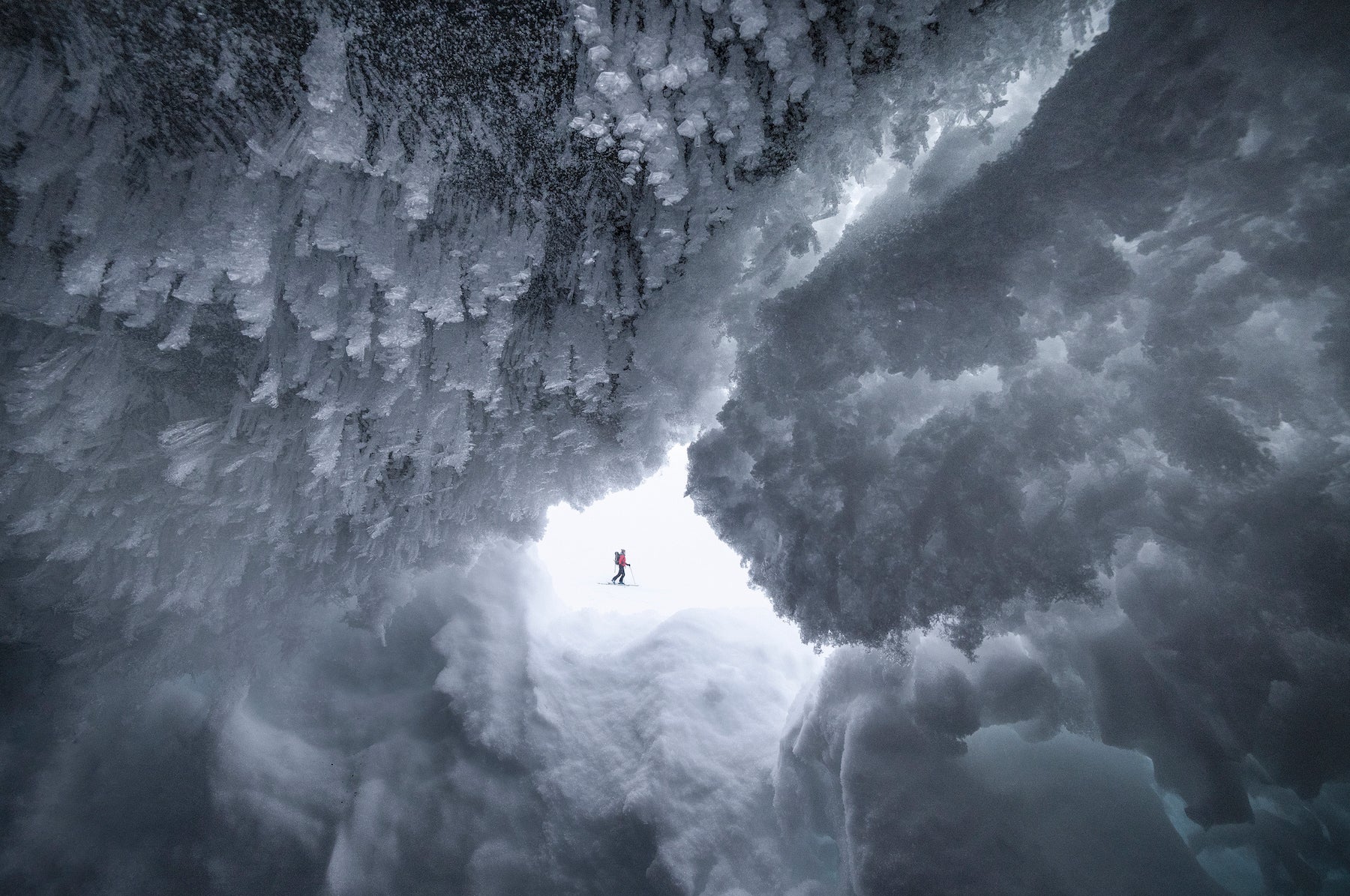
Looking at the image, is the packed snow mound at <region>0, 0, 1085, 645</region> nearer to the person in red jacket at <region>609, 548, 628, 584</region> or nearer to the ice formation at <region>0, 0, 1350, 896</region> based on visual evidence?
the ice formation at <region>0, 0, 1350, 896</region>

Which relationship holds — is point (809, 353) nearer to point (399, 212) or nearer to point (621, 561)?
point (399, 212)

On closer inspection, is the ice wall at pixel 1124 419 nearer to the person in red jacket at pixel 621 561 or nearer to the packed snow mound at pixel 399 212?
the packed snow mound at pixel 399 212

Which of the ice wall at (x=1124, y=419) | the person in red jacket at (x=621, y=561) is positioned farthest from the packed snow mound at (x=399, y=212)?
the person in red jacket at (x=621, y=561)

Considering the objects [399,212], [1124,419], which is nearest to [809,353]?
[1124,419]

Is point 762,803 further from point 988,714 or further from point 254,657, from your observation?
point 254,657

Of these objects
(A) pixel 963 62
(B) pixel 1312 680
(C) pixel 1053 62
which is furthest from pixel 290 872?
(C) pixel 1053 62
